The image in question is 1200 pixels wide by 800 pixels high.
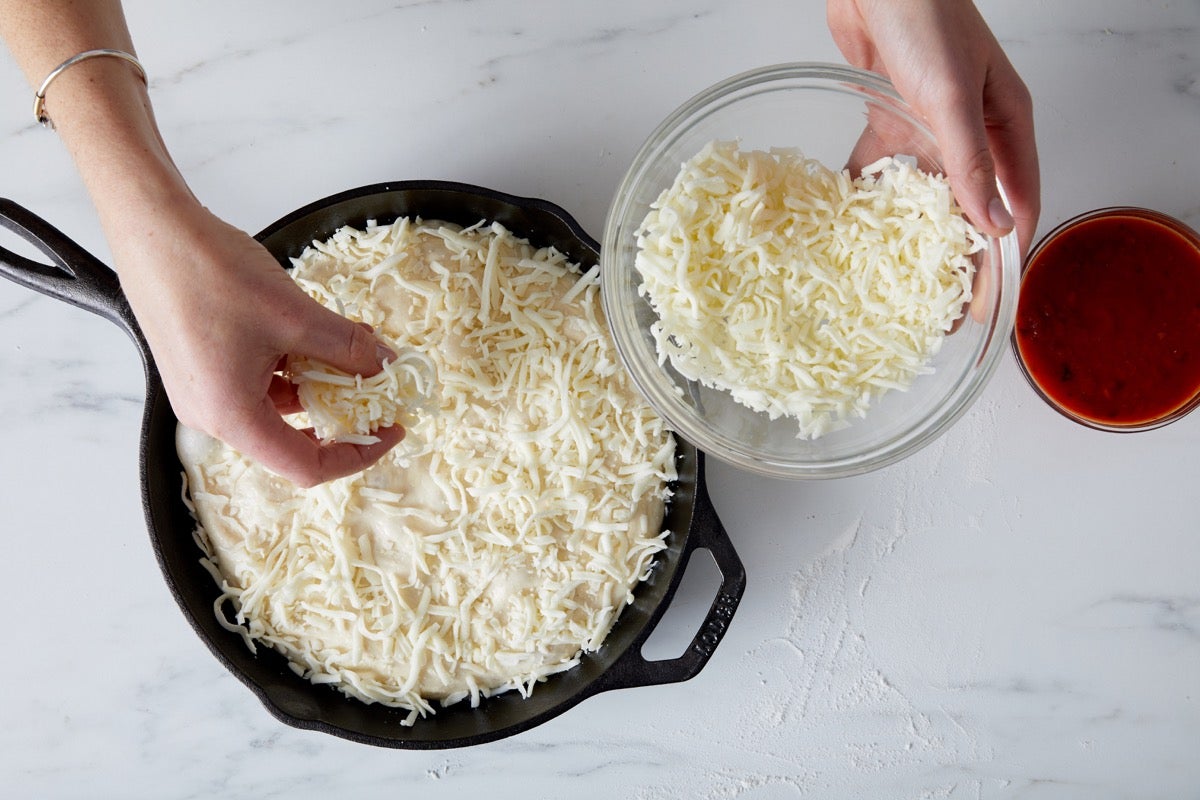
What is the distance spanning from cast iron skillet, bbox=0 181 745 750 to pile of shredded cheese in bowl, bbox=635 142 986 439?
260 millimetres

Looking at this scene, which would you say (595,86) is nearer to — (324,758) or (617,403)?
(617,403)

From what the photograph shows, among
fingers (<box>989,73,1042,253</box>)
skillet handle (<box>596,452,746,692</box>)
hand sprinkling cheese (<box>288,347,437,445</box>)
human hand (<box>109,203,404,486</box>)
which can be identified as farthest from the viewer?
skillet handle (<box>596,452,746,692</box>)

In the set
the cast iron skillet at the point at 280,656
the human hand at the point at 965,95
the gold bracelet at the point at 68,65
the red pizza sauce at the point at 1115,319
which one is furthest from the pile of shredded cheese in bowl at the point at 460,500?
the red pizza sauce at the point at 1115,319

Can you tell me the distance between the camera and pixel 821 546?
171 cm

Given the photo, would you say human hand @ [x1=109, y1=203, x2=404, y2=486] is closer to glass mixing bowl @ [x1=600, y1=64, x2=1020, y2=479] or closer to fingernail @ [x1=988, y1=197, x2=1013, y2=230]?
glass mixing bowl @ [x1=600, y1=64, x2=1020, y2=479]

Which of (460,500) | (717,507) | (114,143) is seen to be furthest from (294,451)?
(717,507)

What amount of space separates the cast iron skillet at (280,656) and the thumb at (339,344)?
33 cm

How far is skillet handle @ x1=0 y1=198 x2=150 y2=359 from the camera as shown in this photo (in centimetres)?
142

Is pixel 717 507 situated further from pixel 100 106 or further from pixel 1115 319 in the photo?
pixel 100 106

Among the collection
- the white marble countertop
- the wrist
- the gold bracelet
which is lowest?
the white marble countertop

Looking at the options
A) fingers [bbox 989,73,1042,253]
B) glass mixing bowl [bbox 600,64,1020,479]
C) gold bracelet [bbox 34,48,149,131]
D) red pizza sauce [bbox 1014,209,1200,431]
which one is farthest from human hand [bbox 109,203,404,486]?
red pizza sauce [bbox 1014,209,1200,431]

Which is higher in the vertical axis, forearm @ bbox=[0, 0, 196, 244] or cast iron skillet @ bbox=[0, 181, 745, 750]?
forearm @ bbox=[0, 0, 196, 244]

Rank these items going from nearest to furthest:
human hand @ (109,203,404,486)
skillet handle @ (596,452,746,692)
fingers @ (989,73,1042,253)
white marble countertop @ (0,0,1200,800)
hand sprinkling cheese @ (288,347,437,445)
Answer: human hand @ (109,203,404,486) → hand sprinkling cheese @ (288,347,437,445) → fingers @ (989,73,1042,253) → skillet handle @ (596,452,746,692) → white marble countertop @ (0,0,1200,800)

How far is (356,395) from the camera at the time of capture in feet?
4.11
